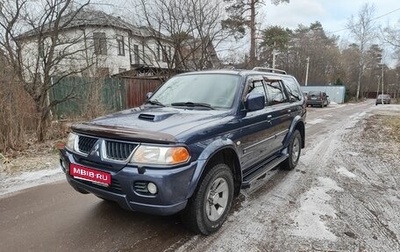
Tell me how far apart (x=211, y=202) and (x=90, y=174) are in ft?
4.30

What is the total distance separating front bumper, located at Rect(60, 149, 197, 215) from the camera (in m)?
2.59

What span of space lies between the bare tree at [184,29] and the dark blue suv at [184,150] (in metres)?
8.68

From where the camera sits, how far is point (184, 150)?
8.89 feet

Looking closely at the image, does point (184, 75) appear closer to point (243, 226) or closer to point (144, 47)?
point (243, 226)

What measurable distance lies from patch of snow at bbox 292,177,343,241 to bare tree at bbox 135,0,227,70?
958cm

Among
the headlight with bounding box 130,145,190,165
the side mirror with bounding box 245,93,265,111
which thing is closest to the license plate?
the headlight with bounding box 130,145,190,165

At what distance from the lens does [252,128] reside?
386 centimetres

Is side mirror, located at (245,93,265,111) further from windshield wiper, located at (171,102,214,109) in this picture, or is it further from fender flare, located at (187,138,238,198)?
fender flare, located at (187,138,238,198)

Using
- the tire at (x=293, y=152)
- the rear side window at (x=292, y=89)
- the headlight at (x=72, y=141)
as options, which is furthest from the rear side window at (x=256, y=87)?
the headlight at (x=72, y=141)

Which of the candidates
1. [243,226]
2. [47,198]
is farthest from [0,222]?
[243,226]

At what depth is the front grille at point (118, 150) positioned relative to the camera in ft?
8.96

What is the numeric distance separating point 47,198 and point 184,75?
2760 millimetres

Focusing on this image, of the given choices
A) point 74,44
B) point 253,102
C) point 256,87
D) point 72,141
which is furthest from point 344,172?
point 74,44

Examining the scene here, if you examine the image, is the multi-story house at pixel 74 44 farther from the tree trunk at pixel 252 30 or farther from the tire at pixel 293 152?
the tree trunk at pixel 252 30
